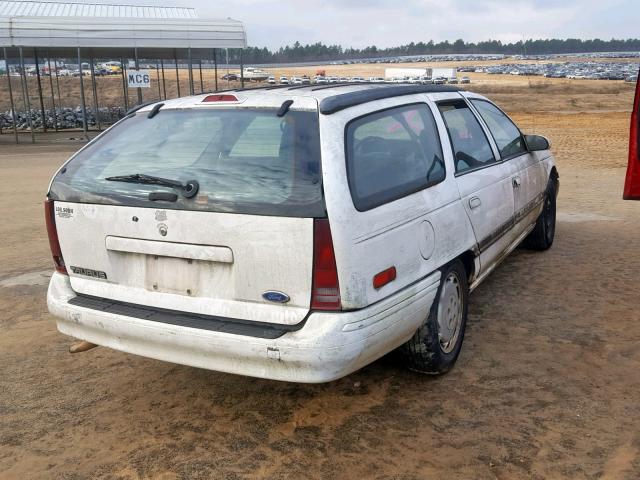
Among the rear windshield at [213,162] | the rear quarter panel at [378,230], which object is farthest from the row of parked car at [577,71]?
the rear windshield at [213,162]

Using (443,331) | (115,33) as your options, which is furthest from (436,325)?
(115,33)

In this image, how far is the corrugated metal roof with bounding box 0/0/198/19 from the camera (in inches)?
891

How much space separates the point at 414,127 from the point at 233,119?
1.11 metres

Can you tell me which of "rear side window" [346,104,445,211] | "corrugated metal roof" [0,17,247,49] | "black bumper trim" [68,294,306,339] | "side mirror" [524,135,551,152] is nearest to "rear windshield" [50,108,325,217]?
"rear side window" [346,104,445,211]

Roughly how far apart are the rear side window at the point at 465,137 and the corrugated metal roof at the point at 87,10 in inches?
826

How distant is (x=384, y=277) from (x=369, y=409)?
2.73ft

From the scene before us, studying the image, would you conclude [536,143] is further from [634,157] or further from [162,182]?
[162,182]

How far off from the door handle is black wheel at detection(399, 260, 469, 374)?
1.32 feet

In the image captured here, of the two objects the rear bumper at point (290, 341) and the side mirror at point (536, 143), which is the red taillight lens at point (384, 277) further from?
the side mirror at point (536, 143)

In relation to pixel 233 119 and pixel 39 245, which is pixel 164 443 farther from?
pixel 39 245

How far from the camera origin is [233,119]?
3287 millimetres

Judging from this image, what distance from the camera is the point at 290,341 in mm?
2801

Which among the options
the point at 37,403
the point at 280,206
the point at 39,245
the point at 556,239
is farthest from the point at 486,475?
the point at 39,245

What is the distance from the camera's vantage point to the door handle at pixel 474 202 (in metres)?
3.99
